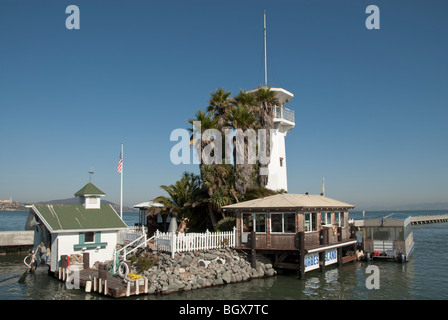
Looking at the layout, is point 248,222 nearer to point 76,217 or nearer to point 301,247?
point 301,247

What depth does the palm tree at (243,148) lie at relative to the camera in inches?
1101

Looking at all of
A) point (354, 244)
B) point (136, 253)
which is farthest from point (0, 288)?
point (354, 244)

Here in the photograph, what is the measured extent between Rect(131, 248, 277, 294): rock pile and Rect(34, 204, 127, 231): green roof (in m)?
4.12

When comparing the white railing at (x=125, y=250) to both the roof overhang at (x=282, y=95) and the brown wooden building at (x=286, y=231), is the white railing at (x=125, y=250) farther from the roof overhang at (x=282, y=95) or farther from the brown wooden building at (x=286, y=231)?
the roof overhang at (x=282, y=95)

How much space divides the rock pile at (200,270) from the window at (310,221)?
3.46 m

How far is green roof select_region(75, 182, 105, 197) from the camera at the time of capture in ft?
77.7

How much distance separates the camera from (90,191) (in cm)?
2378

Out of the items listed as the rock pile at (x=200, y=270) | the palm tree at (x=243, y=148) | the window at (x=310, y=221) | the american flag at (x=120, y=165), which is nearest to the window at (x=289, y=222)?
the window at (x=310, y=221)

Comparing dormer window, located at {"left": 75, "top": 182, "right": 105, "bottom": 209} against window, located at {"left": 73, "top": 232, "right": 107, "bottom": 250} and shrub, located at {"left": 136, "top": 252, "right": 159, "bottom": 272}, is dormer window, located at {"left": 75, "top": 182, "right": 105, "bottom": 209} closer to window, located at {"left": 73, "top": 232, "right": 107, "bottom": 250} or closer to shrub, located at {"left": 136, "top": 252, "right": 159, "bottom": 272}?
window, located at {"left": 73, "top": 232, "right": 107, "bottom": 250}

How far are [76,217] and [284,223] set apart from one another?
40.9 ft

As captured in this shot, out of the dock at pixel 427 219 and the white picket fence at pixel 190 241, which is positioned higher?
the white picket fence at pixel 190 241

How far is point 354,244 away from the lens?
1177 inches

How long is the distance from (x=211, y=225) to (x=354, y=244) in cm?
1143
